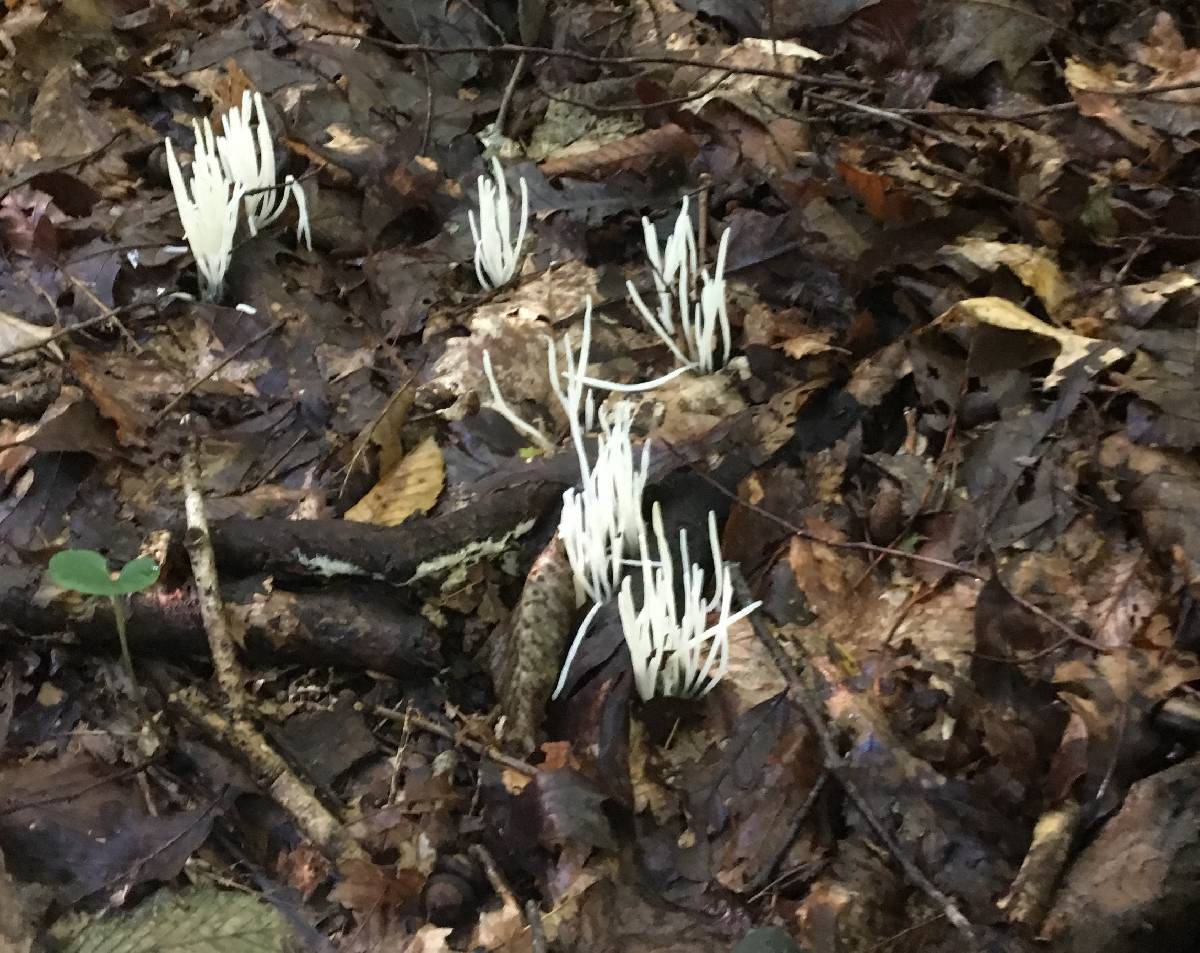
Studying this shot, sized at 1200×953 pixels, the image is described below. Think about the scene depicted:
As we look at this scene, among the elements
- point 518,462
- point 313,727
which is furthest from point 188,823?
point 518,462

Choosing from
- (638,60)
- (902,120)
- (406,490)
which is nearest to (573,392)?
(406,490)

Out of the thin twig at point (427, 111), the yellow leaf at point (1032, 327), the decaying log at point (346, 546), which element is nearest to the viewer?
the decaying log at point (346, 546)

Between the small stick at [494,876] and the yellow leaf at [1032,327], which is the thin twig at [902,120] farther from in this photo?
the small stick at [494,876]

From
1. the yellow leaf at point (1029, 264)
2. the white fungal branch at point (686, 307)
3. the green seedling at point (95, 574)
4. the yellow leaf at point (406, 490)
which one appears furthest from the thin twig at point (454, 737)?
the yellow leaf at point (1029, 264)

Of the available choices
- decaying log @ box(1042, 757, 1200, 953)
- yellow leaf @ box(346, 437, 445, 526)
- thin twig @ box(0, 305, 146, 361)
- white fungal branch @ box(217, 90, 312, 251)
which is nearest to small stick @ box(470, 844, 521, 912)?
yellow leaf @ box(346, 437, 445, 526)

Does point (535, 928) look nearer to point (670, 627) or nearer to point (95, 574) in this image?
point (670, 627)
